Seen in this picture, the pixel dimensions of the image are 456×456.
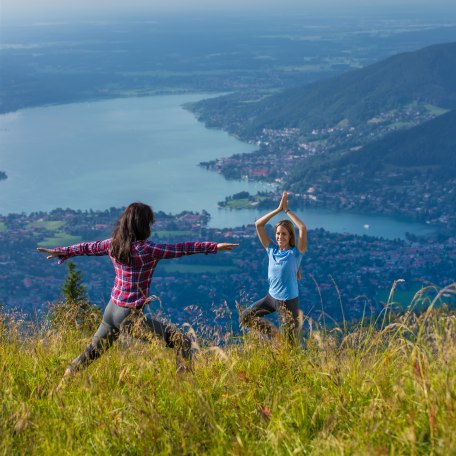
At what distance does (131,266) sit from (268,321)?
2.61 feet

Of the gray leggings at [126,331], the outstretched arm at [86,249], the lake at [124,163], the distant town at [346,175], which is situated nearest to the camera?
the gray leggings at [126,331]

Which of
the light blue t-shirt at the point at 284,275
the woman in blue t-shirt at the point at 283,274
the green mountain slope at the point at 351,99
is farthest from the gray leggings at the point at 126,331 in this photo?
the green mountain slope at the point at 351,99

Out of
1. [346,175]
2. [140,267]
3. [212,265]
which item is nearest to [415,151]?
[346,175]

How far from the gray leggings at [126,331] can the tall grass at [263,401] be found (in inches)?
3.2

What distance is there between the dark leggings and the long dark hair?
2.21 feet

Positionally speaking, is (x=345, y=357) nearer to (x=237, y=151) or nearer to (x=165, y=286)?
(x=165, y=286)

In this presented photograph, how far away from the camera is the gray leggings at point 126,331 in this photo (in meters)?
3.68

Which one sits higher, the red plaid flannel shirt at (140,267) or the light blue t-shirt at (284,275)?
the red plaid flannel shirt at (140,267)

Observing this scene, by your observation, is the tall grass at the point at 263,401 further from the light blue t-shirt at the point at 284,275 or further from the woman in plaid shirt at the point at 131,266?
the light blue t-shirt at the point at 284,275

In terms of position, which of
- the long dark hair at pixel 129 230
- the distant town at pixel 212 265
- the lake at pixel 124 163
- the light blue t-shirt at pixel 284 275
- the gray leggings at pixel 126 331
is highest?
the long dark hair at pixel 129 230

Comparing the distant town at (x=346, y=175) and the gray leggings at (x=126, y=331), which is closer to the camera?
the gray leggings at (x=126, y=331)

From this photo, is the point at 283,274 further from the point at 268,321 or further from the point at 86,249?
the point at 86,249

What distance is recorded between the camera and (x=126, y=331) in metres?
3.86

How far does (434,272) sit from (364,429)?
6706cm
